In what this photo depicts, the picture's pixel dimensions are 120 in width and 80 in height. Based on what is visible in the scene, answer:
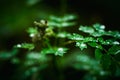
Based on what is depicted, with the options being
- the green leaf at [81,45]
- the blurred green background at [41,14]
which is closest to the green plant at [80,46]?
the green leaf at [81,45]

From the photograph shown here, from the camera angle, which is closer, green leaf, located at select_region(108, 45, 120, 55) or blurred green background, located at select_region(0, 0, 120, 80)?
green leaf, located at select_region(108, 45, 120, 55)

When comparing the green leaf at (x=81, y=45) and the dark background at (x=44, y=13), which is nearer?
the green leaf at (x=81, y=45)

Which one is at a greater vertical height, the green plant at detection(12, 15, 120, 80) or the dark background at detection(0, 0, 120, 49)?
the dark background at detection(0, 0, 120, 49)

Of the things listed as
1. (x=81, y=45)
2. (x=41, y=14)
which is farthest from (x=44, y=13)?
(x=81, y=45)

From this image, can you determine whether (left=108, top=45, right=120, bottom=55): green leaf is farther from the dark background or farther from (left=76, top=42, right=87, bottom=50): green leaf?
the dark background

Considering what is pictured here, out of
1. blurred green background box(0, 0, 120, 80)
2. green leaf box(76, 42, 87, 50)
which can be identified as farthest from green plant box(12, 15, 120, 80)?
blurred green background box(0, 0, 120, 80)

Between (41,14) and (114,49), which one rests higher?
(41,14)

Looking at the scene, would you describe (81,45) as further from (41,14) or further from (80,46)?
(41,14)

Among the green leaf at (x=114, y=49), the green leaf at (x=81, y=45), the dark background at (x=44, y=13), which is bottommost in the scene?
the green leaf at (x=114, y=49)

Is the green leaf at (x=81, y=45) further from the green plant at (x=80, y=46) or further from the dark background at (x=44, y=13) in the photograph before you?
the dark background at (x=44, y=13)

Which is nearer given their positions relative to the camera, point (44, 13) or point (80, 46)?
point (80, 46)

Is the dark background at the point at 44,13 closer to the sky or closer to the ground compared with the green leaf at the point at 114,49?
closer to the sky
